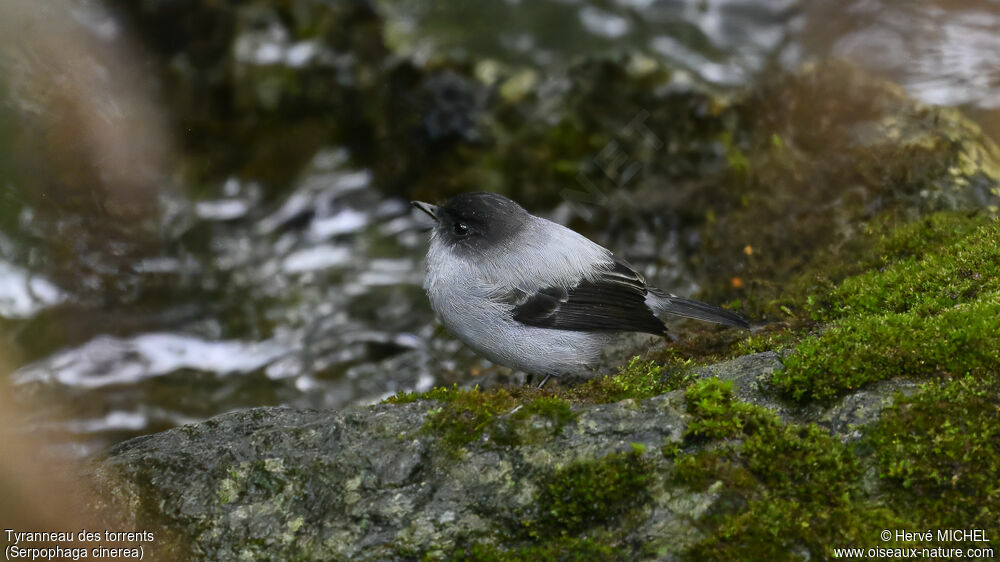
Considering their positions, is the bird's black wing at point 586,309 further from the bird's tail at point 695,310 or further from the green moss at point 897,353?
the green moss at point 897,353

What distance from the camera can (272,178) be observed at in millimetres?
9102

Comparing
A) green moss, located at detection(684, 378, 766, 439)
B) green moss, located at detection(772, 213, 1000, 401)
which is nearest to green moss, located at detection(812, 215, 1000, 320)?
green moss, located at detection(772, 213, 1000, 401)

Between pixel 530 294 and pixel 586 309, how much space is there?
1.42 feet

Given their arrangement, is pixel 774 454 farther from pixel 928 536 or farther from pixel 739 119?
pixel 739 119

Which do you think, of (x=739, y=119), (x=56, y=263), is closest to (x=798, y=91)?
(x=739, y=119)

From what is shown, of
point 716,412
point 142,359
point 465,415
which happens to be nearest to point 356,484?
point 465,415

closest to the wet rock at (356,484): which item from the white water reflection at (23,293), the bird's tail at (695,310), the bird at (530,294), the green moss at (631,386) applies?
the green moss at (631,386)

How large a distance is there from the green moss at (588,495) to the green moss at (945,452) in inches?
42.8

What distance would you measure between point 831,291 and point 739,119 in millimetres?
4242

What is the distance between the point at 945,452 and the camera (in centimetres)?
320

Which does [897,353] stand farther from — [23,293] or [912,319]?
[23,293]

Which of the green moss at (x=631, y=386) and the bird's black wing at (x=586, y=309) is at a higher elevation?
the bird's black wing at (x=586, y=309)

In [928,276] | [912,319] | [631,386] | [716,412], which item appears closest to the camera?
[716,412]

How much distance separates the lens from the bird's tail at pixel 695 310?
514cm
